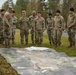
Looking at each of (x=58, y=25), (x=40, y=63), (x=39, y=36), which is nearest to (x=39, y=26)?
(x=39, y=36)

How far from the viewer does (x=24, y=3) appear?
8119 centimetres

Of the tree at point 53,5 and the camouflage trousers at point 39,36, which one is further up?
the camouflage trousers at point 39,36

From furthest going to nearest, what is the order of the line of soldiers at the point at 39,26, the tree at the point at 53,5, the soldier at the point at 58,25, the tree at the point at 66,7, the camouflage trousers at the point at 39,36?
the tree at the point at 53,5 → the tree at the point at 66,7 → the camouflage trousers at the point at 39,36 → the soldier at the point at 58,25 → the line of soldiers at the point at 39,26

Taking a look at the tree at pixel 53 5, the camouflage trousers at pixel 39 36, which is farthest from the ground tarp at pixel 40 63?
the tree at pixel 53 5

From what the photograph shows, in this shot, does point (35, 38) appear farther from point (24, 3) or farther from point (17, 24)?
point (24, 3)

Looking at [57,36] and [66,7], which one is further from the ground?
[57,36]

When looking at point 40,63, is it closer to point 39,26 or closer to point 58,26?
point 58,26

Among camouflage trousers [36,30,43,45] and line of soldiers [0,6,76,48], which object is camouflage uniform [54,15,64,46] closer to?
line of soldiers [0,6,76,48]

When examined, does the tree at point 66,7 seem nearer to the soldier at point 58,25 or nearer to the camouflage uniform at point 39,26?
the camouflage uniform at point 39,26

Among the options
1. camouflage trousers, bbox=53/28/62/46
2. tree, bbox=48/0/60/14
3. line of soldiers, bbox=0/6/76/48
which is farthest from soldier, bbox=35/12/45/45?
tree, bbox=48/0/60/14

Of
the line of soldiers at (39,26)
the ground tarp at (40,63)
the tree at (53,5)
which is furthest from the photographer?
the tree at (53,5)

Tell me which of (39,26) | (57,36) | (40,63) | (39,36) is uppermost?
(39,26)

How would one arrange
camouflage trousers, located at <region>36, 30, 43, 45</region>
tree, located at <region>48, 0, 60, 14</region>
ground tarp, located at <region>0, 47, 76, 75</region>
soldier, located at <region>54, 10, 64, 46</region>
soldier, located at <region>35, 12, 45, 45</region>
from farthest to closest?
1. tree, located at <region>48, 0, 60, 14</region>
2. camouflage trousers, located at <region>36, 30, 43, 45</region>
3. soldier, located at <region>35, 12, 45, 45</region>
4. soldier, located at <region>54, 10, 64, 46</region>
5. ground tarp, located at <region>0, 47, 76, 75</region>

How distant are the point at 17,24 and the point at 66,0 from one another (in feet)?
92.8
